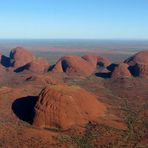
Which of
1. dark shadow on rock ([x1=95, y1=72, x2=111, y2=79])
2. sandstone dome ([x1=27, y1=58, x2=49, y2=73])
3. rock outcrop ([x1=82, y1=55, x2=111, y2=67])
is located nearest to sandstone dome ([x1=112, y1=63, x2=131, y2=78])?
dark shadow on rock ([x1=95, y1=72, x2=111, y2=79])

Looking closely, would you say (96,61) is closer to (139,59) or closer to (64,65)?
(64,65)

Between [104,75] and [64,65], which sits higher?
[64,65]

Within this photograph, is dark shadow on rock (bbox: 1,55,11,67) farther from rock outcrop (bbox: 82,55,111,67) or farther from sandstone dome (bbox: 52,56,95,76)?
rock outcrop (bbox: 82,55,111,67)

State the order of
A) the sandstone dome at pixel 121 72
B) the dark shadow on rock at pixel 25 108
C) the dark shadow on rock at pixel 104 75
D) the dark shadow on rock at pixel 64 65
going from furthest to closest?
1. the dark shadow on rock at pixel 64 65
2. the dark shadow on rock at pixel 104 75
3. the sandstone dome at pixel 121 72
4. the dark shadow on rock at pixel 25 108

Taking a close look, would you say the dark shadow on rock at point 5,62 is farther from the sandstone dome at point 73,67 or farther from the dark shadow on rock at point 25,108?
the dark shadow on rock at point 25,108

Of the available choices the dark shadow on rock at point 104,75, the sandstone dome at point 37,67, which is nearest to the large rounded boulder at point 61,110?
the dark shadow on rock at point 104,75

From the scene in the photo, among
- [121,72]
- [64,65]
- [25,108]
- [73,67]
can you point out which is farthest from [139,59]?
[25,108]

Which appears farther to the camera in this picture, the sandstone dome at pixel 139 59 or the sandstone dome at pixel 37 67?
the sandstone dome at pixel 139 59
